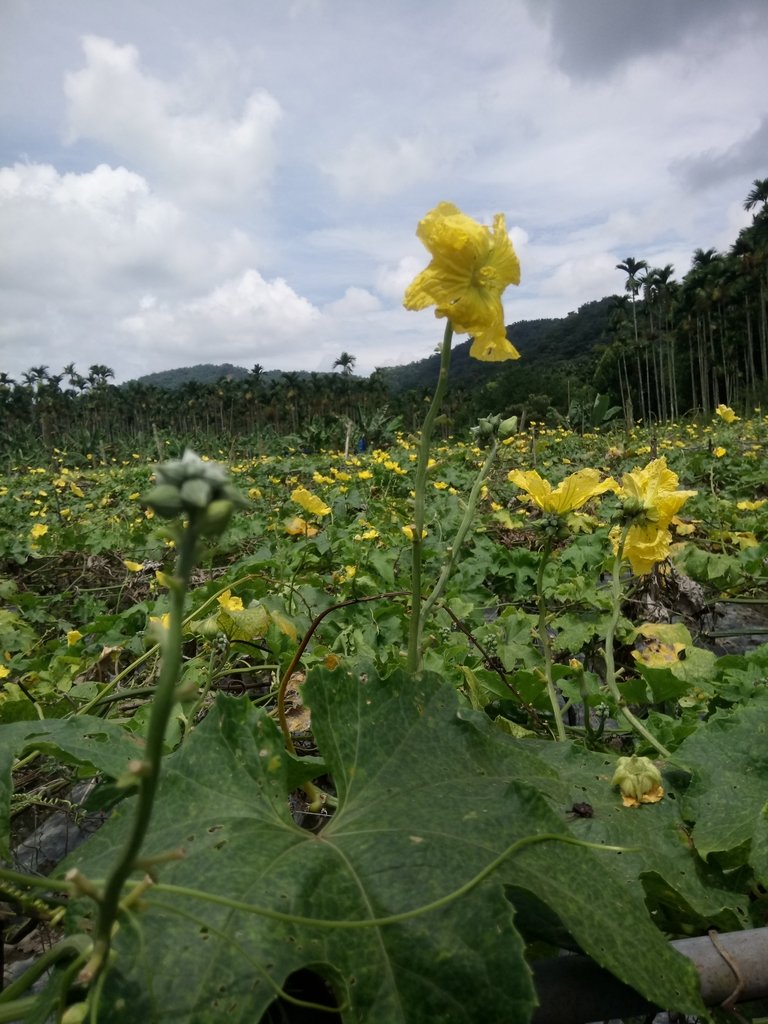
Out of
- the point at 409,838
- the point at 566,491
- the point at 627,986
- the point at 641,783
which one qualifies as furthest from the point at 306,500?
the point at 627,986

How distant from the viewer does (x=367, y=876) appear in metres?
0.63

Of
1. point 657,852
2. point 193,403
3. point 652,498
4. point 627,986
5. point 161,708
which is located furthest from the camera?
point 193,403

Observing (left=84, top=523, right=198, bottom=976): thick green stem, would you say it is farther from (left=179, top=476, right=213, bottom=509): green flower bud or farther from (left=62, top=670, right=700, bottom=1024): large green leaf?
(left=62, top=670, right=700, bottom=1024): large green leaf

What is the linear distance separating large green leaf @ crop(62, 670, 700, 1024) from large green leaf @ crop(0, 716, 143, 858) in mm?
135

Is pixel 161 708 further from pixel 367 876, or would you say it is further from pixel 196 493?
pixel 367 876

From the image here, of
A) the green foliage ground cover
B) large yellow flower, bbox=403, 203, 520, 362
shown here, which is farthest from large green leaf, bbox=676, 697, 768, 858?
large yellow flower, bbox=403, 203, 520, 362

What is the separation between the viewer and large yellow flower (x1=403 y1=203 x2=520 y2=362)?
3.09ft

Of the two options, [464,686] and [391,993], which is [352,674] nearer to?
[391,993]

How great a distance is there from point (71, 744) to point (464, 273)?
0.81 meters

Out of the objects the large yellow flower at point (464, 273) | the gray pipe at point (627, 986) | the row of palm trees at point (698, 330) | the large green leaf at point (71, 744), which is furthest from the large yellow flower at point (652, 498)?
the row of palm trees at point (698, 330)

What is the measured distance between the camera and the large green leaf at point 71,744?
2.50 ft

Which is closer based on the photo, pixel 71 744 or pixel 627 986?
pixel 627 986

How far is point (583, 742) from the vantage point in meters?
1.49

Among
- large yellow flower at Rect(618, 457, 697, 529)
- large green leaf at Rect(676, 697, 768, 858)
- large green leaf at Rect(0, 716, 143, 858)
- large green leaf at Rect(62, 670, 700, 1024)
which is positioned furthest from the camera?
large yellow flower at Rect(618, 457, 697, 529)
